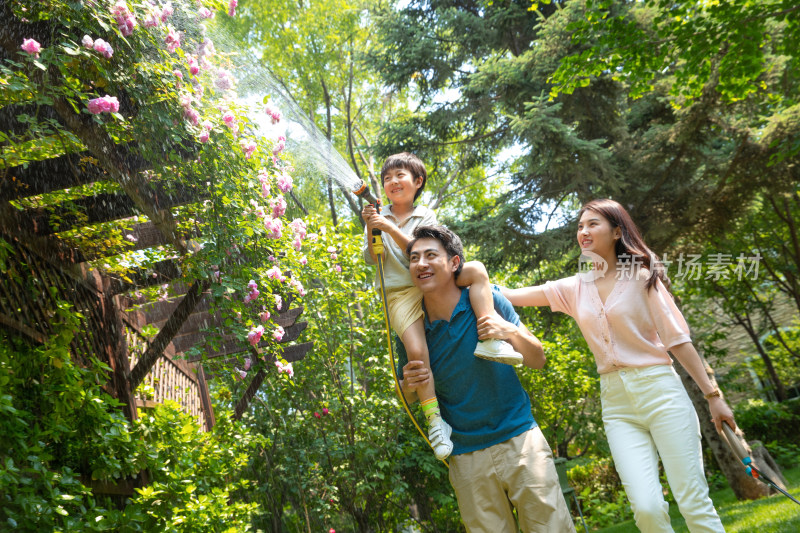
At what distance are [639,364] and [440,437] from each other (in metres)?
0.90

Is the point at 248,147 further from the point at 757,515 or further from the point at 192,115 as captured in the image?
the point at 757,515

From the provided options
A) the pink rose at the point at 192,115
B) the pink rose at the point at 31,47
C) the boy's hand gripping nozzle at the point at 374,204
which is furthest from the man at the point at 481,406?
the pink rose at the point at 31,47

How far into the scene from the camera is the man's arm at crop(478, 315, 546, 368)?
2305 mm

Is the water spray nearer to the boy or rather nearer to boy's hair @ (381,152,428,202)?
the boy

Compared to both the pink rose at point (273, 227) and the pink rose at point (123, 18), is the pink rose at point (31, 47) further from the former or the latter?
the pink rose at point (273, 227)

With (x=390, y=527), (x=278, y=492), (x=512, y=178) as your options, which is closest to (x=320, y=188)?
(x=512, y=178)

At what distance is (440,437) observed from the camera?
2291 mm

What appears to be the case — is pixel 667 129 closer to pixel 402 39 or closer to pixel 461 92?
pixel 461 92

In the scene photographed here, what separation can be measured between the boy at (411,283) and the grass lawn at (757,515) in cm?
385

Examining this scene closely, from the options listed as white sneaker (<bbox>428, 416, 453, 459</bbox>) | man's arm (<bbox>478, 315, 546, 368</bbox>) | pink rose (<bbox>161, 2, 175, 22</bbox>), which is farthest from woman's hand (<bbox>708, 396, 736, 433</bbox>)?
pink rose (<bbox>161, 2, 175, 22</bbox>)

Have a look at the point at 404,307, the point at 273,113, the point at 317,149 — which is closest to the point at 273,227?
the point at 317,149

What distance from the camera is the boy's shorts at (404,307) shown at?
2559mm

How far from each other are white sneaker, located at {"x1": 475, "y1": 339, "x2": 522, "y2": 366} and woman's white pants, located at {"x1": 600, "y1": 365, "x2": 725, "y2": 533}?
62cm

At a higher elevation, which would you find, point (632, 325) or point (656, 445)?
point (632, 325)
